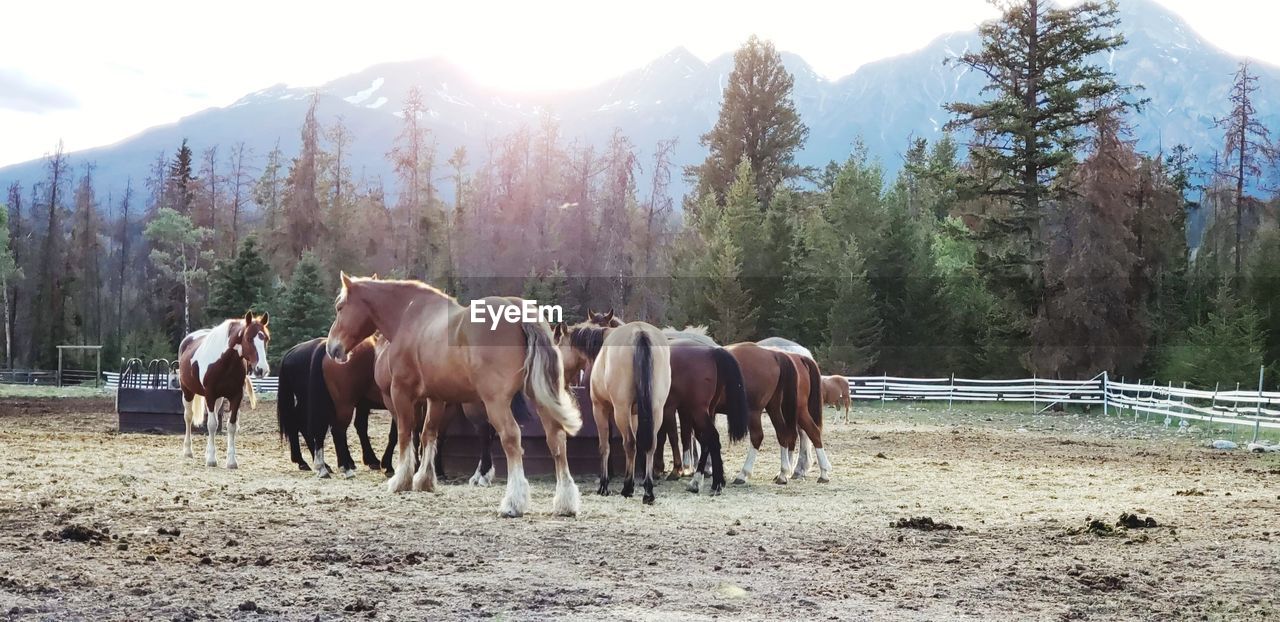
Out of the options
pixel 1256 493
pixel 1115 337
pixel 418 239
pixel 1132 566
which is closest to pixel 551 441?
pixel 1132 566

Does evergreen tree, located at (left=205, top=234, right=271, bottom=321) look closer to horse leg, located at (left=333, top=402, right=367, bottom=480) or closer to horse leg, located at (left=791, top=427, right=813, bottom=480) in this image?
horse leg, located at (left=333, top=402, right=367, bottom=480)

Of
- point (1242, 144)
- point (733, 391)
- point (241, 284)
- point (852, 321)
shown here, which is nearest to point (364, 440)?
point (733, 391)

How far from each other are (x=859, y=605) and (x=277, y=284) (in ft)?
143

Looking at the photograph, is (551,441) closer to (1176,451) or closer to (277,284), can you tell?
(1176,451)

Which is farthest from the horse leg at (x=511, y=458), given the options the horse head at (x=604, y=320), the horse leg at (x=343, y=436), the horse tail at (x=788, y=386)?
the horse tail at (x=788, y=386)

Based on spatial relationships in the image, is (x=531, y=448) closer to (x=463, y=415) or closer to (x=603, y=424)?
(x=463, y=415)

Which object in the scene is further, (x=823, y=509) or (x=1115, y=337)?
(x=1115, y=337)

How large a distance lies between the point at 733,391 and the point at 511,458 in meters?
2.88

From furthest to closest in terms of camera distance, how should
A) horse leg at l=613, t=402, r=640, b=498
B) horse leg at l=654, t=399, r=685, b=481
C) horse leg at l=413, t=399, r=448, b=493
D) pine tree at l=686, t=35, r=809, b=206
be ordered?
pine tree at l=686, t=35, r=809, b=206
horse leg at l=654, t=399, r=685, b=481
horse leg at l=613, t=402, r=640, b=498
horse leg at l=413, t=399, r=448, b=493

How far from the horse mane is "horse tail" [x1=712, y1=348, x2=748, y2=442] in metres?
1.20

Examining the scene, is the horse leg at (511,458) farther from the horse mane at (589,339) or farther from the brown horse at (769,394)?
the brown horse at (769,394)

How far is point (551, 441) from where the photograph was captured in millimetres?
9102

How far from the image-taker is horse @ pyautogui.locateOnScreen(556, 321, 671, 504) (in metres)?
9.91
